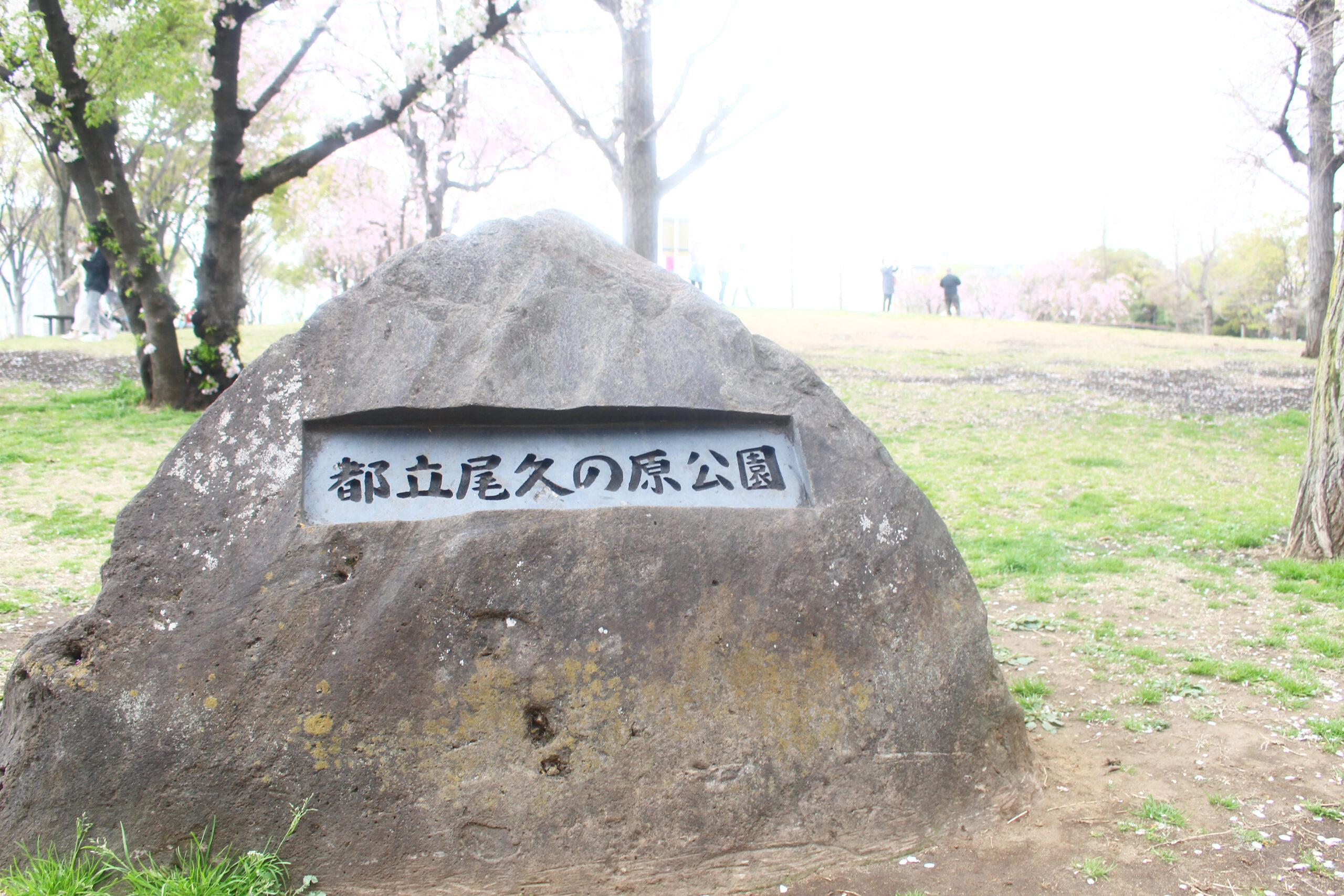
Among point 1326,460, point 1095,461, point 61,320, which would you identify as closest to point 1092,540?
point 1326,460

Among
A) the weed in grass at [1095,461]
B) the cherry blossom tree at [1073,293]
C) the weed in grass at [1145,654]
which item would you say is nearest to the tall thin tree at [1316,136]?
the weed in grass at [1095,461]

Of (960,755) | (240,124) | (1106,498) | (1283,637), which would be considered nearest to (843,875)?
(960,755)

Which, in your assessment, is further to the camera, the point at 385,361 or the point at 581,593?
the point at 385,361

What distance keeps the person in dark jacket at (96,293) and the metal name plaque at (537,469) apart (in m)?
12.4

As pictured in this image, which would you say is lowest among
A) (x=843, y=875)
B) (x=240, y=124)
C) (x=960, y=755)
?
(x=843, y=875)

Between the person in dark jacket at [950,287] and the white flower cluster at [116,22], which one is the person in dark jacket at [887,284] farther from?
the white flower cluster at [116,22]

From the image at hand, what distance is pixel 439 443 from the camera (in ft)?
10.9

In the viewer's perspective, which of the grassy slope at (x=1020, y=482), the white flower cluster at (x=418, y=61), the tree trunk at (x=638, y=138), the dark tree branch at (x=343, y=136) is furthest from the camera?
the tree trunk at (x=638, y=138)

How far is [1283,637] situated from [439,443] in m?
4.88

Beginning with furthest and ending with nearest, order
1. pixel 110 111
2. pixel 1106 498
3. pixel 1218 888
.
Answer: pixel 110 111, pixel 1106 498, pixel 1218 888

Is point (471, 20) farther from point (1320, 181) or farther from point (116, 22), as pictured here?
point (1320, 181)

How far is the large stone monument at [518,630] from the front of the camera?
293cm

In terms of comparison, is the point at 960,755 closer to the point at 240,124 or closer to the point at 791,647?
the point at 791,647

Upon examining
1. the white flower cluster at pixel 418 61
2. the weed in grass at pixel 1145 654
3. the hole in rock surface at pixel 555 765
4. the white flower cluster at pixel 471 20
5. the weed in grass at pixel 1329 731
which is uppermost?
the white flower cluster at pixel 471 20
